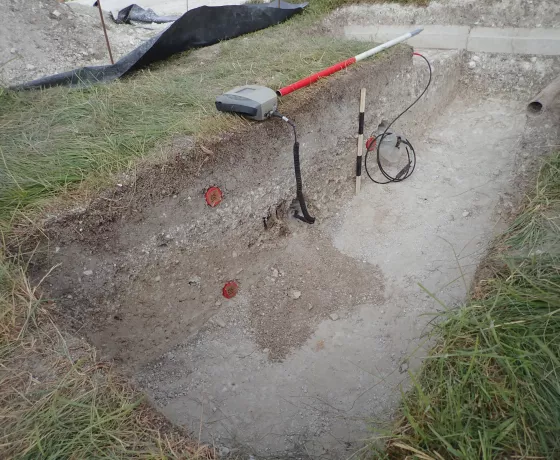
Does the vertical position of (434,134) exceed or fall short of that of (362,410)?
it exceeds it

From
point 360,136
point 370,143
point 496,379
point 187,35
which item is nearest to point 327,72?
point 360,136

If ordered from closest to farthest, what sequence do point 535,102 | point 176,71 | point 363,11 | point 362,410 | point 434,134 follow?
point 362,410
point 176,71
point 535,102
point 434,134
point 363,11

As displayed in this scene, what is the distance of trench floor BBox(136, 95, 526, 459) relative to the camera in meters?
2.72

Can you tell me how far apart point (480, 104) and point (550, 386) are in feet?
16.3

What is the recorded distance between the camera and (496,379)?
1754mm

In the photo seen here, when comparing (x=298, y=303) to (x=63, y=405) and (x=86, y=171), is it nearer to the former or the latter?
(x=86, y=171)

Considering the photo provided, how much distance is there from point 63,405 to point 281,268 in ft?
7.07

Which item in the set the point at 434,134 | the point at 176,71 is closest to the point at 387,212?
the point at 434,134

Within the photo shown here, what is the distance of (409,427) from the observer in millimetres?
1765

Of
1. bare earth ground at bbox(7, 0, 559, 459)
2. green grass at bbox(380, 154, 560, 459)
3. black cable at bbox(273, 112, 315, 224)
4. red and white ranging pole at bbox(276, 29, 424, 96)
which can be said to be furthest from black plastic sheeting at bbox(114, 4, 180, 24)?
green grass at bbox(380, 154, 560, 459)

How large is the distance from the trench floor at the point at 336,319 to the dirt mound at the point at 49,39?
3105mm

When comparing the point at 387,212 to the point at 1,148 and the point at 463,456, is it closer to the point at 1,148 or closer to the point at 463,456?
the point at 463,456

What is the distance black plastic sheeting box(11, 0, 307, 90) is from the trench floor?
7.26 feet

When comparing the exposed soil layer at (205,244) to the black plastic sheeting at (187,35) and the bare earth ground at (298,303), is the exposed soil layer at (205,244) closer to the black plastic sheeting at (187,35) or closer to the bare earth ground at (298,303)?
the bare earth ground at (298,303)
